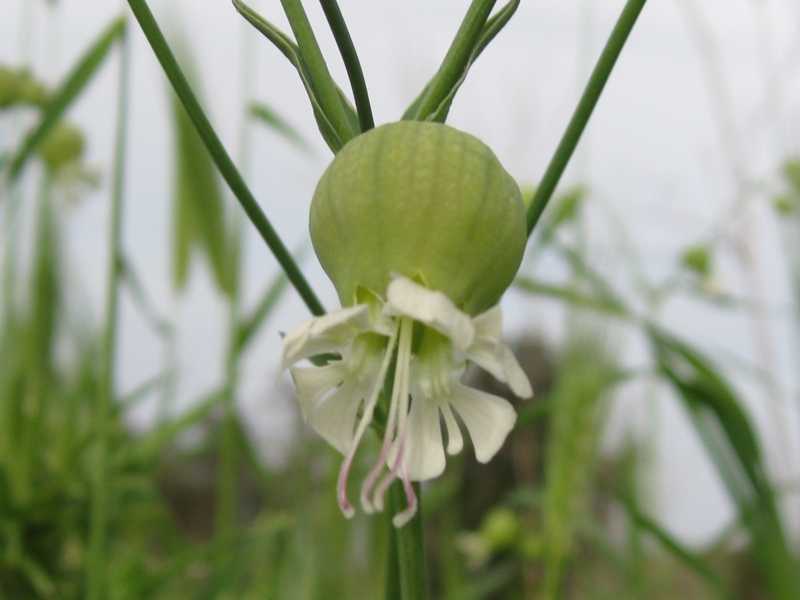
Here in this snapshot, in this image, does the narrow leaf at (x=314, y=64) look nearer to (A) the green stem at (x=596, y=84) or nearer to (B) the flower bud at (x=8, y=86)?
(A) the green stem at (x=596, y=84)

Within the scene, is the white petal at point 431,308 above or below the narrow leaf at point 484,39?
below

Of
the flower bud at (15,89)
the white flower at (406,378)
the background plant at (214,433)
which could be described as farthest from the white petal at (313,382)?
the flower bud at (15,89)

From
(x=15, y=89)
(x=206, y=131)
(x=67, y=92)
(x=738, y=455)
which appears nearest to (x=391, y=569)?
(x=206, y=131)

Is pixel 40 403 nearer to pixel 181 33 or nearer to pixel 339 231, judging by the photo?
pixel 181 33

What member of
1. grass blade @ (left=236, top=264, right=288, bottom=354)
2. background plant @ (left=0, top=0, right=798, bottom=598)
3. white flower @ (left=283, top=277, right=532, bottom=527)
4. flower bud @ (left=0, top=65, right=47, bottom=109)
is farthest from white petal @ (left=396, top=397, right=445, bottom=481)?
flower bud @ (left=0, top=65, right=47, bottom=109)

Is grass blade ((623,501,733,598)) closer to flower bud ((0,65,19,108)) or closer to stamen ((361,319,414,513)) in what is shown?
stamen ((361,319,414,513))
